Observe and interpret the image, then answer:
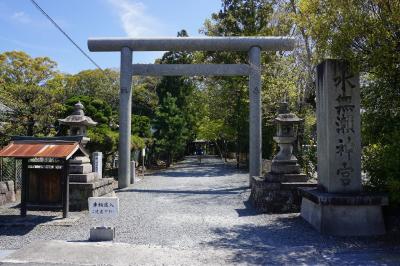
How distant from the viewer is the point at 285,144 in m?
11.7

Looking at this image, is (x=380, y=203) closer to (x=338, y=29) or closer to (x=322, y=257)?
(x=322, y=257)

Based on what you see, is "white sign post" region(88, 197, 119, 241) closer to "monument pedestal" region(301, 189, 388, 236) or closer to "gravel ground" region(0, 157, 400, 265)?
"gravel ground" region(0, 157, 400, 265)

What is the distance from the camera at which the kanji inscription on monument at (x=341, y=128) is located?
814 centimetres

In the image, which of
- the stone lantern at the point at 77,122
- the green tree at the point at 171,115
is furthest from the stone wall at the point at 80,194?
the green tree at the point at 171,115

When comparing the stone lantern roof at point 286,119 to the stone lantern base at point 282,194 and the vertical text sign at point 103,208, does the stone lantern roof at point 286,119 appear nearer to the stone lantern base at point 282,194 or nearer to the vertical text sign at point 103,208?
the stone lantern base at point 282,194

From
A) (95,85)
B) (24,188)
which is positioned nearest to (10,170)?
(24,188)

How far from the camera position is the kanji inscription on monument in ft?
26.7

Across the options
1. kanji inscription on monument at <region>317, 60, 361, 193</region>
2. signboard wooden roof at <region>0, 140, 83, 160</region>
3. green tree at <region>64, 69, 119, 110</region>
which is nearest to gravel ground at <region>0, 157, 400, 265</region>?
kanji inscription on monument at <region>317, 60, 361, 193</region>

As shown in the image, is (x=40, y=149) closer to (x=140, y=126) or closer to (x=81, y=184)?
(x=81, y=184)

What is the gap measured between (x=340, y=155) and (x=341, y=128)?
0.57 m

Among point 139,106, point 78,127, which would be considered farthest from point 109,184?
point 139,106

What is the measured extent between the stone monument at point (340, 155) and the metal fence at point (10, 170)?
370 inches

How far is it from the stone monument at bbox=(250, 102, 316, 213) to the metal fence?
7.77 metres

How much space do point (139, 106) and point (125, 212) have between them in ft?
92.1
